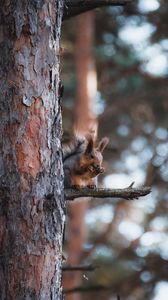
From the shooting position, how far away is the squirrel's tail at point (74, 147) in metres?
5.10

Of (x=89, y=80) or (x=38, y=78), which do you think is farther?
(x=89, y=80)

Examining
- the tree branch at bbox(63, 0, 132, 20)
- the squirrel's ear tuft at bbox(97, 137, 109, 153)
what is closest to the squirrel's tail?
the squirrel's ear tuft at bbox(97, 137, 109, 153)

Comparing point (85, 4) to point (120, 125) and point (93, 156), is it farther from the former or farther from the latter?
point (120, 125)

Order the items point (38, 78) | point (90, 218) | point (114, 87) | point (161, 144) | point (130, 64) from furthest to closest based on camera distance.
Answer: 1. point (90, 218)
2. point (114, 87)
3. point (130, 64)
4. point (161, 144)
5. point (38, 78)

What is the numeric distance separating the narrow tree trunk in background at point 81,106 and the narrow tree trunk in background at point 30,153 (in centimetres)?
727

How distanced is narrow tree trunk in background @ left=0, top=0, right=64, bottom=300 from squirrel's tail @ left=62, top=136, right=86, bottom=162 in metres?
1.52

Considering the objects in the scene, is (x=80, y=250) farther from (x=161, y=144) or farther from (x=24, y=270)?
(x=24, y=270)

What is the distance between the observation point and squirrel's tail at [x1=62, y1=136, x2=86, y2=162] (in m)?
5.10

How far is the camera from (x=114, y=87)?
43.2 feet

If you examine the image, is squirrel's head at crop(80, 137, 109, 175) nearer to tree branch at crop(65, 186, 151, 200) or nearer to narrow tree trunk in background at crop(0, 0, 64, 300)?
tree branch at crop(65, 186, 151, 200)

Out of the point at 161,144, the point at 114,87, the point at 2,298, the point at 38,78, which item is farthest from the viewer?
the point at 114,87

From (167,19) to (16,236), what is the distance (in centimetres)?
849

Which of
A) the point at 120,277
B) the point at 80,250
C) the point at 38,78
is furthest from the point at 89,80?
the point at 38,78

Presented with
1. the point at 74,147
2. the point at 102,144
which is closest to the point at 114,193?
A: the point at 102,144
